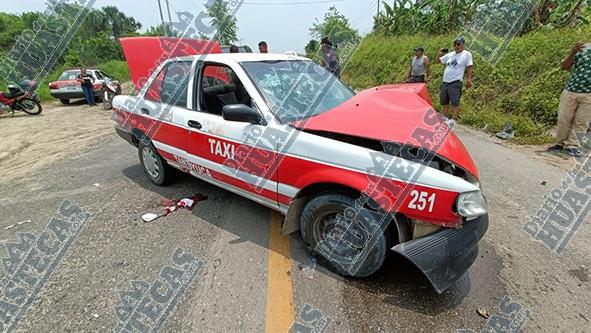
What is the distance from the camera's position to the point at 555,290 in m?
2.32

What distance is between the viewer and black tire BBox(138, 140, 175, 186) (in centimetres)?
388

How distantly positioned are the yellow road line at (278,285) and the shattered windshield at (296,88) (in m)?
1.15

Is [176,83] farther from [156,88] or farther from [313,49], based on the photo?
[313,49]

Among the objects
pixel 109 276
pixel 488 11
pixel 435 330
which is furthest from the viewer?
pixel 488 11

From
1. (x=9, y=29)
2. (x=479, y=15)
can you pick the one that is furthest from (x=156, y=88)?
(x=9, y=29)

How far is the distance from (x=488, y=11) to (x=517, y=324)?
13.6m

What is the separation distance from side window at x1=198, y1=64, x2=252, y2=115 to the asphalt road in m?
1.16

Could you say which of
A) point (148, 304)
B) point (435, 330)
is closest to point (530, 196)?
point (435, 330)

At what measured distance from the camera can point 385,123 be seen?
2361 millimetres

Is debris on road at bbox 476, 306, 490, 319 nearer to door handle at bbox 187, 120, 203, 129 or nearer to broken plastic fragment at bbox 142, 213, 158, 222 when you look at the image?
door handle at bbox 187, 120, 203, 129

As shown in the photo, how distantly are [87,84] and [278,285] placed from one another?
12915mm

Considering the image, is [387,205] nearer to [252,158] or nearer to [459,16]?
[252,158]

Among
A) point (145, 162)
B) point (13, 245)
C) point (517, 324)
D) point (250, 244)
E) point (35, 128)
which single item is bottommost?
point (35, 128)

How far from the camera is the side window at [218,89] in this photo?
3092mm
